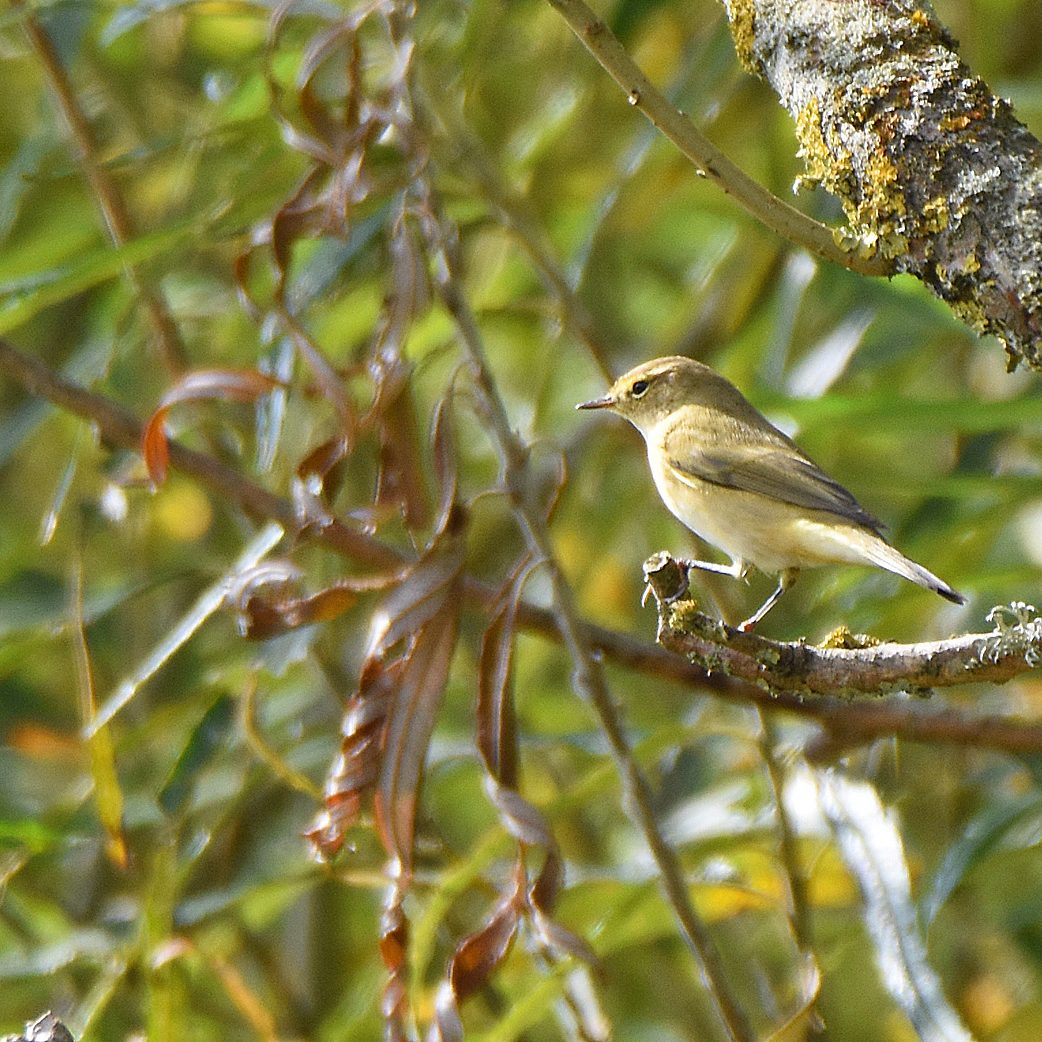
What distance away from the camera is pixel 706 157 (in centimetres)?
166

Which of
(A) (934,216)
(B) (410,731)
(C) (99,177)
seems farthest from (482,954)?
(C) (99,177)

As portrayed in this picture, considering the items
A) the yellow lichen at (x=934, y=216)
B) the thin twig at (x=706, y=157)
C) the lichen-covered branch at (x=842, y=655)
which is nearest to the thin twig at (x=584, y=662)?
the lichen-covered branch at (x=842, y=655)

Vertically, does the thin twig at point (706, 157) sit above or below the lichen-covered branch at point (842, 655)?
above

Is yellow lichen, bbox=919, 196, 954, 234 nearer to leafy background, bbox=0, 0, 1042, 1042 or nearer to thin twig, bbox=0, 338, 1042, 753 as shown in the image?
leafy background, bbox=0, 0, 1042, 1042

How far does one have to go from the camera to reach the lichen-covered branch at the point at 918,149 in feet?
4.57

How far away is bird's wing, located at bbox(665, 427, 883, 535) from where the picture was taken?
2.75 metres

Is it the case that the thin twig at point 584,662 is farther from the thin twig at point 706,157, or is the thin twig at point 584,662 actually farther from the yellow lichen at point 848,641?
the thin twig at point 706,157

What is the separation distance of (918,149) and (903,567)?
1.06 metres

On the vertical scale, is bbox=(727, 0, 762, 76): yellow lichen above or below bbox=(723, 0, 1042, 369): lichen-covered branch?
above

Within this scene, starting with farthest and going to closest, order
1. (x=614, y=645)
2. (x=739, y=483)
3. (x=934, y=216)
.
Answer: (x=739, y=483)
(x=614, y=645)
(x=934, y=216)

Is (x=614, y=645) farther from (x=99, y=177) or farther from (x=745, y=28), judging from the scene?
(x=99, y=177)

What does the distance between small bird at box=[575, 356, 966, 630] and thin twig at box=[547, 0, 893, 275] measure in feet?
2.82

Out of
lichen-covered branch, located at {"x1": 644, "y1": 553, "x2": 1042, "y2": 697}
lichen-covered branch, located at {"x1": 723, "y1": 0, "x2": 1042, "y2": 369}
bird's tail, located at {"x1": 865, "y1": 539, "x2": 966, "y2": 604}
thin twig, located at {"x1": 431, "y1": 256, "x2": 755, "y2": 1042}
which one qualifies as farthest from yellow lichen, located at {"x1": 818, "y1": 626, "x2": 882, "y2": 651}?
thin twig, located at {"x1": 431, "y1": 256, "x2": 755, "y2": 1042}

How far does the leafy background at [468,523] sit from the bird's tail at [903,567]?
1.53ft
